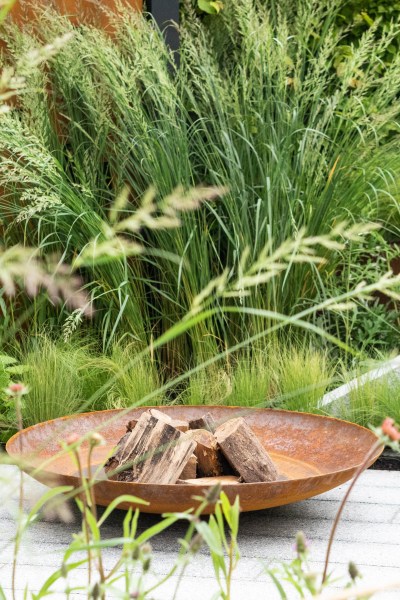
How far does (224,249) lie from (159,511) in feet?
7.24

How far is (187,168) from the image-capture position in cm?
427

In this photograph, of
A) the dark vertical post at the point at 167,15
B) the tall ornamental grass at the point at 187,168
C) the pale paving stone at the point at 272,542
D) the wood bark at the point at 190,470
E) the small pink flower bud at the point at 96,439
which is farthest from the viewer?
the dark vertical post at the point at 167,15

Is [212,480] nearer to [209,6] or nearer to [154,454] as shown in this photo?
[154,454]

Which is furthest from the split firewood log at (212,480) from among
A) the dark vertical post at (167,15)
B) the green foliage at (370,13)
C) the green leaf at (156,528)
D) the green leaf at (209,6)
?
the green foliage at (370,13)

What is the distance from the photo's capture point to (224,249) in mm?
4699

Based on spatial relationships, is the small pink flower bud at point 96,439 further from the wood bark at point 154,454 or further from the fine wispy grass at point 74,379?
the fine wispy grass at point 74,379

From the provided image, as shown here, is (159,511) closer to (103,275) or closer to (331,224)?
(103,275)

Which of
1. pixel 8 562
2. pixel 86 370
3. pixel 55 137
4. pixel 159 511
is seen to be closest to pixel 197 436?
pixel 159 511

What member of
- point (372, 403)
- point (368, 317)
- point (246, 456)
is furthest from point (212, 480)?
point (368, 317)

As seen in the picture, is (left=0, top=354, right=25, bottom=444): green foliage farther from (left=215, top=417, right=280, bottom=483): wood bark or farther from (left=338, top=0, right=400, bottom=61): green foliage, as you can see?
(left=338, top=0, right=400, bottom=61): green foliage

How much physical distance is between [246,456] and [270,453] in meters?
0.41

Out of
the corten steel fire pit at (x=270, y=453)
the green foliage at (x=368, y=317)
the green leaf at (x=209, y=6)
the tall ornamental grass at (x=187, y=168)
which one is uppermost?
the green leaf at (x=209, y=6)

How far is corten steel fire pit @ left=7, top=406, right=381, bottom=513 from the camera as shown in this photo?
258 centimetres

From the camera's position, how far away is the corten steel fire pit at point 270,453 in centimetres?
258
